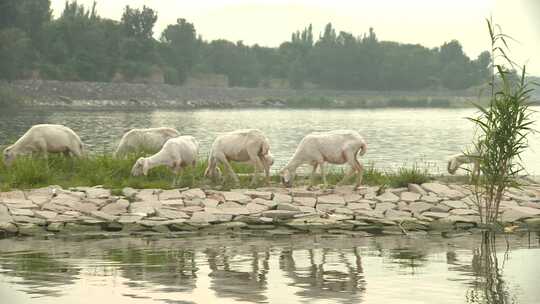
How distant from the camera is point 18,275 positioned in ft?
36.7

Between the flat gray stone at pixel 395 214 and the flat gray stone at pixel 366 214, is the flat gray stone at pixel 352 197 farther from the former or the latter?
the flat gray stone at pixel 395 214

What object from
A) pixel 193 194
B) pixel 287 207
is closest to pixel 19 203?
pixel 193 194

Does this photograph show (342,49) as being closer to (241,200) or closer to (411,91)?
(411,91)

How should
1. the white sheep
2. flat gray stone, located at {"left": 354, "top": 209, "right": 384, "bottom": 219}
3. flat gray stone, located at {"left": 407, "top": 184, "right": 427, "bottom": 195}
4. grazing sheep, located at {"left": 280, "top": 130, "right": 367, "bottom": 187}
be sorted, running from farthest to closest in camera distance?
the white sheep
grazing sheep, located at {"left": 280, "top": 130, "right": 367, "bottom": 187}
flat gray stone, located at {"left": 407, "top": 184, "right": 427, "bottom": 195}
flat gray stone, located at {"left": 354, "top": 209, "right": 384, "bottom": 219}

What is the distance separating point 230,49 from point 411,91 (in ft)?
111

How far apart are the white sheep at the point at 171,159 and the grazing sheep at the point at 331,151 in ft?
6.37

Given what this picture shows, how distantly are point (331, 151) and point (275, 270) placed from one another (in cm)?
674

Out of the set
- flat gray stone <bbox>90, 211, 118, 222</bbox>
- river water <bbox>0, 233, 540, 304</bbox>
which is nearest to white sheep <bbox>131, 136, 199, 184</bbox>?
flat gray stone <bbox>90, 211, 118, 222</bbox>

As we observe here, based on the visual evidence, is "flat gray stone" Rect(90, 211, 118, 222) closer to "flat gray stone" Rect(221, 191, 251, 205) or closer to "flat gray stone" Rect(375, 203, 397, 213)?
"flat gray stone" Rect(221, 191, 251, 205)

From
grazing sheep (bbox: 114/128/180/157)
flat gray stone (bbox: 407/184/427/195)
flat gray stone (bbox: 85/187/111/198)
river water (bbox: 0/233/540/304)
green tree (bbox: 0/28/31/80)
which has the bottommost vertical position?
river water (bbox: 0/233/540/304)

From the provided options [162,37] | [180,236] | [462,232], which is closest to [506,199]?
[462,232]

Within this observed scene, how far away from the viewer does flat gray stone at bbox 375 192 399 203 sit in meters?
16.8

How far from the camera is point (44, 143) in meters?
20.0

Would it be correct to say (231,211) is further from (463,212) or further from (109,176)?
(463,212)
